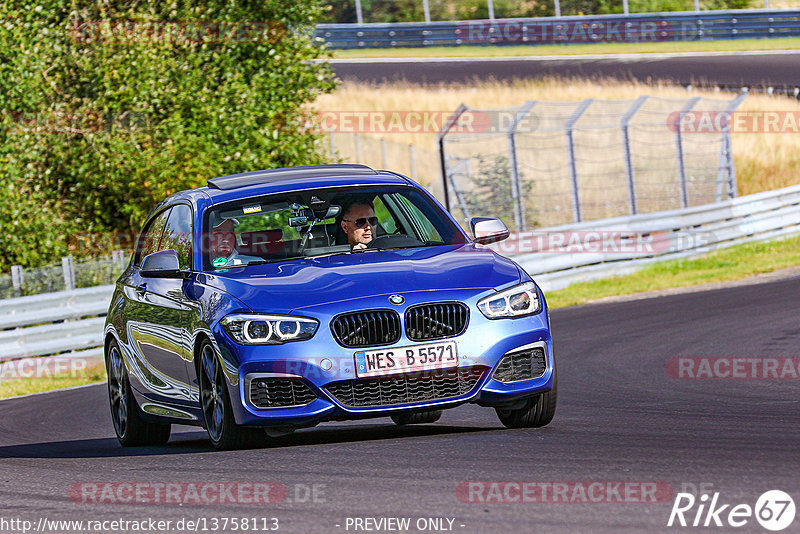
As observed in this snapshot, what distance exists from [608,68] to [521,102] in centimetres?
597

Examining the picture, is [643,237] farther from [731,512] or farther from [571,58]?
[571,58]

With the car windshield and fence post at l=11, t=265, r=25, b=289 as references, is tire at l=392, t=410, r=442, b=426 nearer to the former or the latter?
the car windshield

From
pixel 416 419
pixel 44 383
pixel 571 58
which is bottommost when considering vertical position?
pixel 571 58

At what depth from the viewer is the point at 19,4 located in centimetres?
2169

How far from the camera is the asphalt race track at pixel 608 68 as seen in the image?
40.1 m

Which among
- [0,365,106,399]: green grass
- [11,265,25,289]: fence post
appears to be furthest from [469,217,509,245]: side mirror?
[11,265,25,289]: fence post

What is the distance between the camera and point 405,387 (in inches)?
302

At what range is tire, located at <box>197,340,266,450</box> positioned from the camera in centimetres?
788

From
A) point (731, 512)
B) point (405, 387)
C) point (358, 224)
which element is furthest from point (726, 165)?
point (731, 512)

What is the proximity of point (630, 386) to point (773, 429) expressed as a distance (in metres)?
3.26

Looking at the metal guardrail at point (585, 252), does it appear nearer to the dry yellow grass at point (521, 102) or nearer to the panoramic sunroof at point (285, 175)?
the panoramic sunroof at point (285, 175)

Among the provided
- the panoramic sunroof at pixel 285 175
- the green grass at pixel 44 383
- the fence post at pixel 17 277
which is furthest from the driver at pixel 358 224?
the fence post at pixel 17 277

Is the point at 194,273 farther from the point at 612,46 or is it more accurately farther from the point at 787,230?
the point at 612,46

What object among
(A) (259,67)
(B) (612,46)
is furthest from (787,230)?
(B) (612,46)
